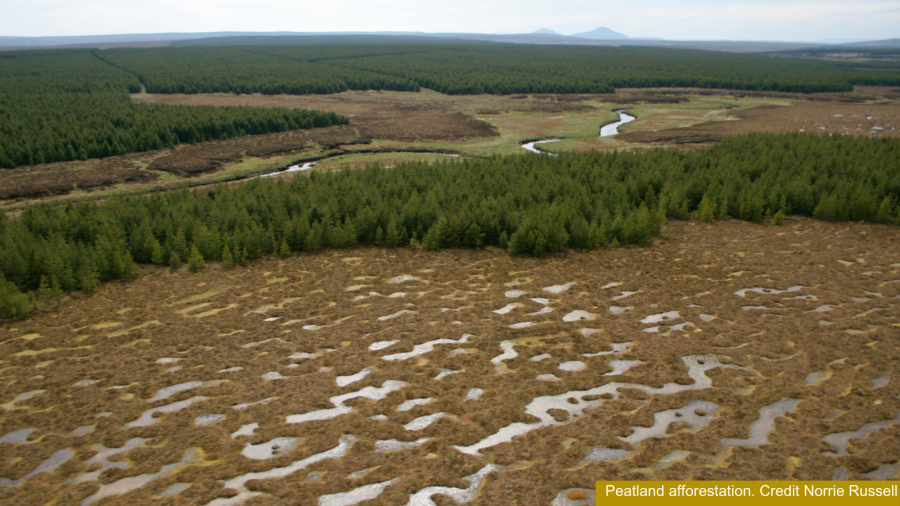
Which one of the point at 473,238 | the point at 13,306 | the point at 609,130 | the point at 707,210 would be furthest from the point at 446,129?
the point at 13,306

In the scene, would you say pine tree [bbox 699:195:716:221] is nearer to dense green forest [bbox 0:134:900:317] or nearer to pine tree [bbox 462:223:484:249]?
dense green forest [bbox 0:134:900:317]

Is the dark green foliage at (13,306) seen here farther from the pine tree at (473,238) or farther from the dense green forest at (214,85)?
the dense green forest at (214,85)

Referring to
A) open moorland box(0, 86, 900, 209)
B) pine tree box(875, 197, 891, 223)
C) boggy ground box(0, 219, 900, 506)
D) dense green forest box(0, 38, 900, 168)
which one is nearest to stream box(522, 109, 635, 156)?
open moorland box(0, 86, 900, 209)

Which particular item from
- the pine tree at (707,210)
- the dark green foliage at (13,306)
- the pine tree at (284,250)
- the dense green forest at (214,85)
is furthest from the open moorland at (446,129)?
the pine tree at (707,210)

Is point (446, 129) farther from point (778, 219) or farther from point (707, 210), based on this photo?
point (778, 219)

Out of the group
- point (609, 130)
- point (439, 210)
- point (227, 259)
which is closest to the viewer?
point (227, 259)

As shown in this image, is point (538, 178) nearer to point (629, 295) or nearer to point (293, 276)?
point (629, 295)

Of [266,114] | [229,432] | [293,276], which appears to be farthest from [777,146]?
[266,114]
